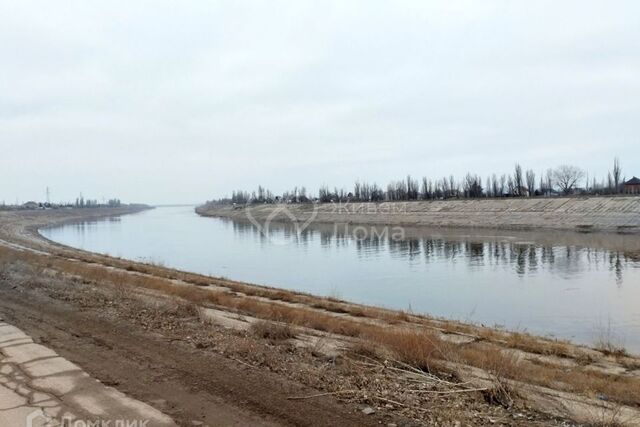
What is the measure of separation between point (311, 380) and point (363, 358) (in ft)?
4.36

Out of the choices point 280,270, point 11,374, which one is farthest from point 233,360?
point 280,270

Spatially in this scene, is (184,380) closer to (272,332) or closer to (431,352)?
(272,332)

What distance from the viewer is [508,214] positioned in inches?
2110

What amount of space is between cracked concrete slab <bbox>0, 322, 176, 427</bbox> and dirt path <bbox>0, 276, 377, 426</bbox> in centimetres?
16

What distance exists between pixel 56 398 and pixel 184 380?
4.21 feet

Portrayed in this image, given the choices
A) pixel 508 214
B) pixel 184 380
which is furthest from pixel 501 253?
pixel 184 380

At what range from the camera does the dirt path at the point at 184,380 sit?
4820mm

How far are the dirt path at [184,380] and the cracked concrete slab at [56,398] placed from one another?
16cm

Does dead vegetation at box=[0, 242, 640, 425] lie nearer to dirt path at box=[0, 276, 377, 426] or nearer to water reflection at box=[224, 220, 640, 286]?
dirt path at box=[0, 276, 377, 426]

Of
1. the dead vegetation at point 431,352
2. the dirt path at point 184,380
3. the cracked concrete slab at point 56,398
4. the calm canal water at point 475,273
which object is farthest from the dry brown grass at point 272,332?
the calm canal water at point 475,273

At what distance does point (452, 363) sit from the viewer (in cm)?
680

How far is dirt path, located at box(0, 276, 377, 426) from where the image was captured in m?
4.82

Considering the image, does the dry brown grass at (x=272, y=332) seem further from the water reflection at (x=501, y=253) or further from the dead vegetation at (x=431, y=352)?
the water reflection at (x=501, y=253)

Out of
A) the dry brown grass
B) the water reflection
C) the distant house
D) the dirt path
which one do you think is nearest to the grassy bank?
the dry brown grass
